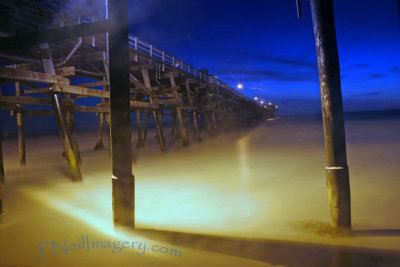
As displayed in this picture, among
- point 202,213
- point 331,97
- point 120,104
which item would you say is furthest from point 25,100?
point 331,97

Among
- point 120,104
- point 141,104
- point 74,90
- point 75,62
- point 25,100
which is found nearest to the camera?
point 120,104

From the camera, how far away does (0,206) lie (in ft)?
11.3

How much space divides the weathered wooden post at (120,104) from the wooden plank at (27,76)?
2.62 metres

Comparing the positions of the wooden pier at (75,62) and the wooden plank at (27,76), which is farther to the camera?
the wooden plank at (27,76)

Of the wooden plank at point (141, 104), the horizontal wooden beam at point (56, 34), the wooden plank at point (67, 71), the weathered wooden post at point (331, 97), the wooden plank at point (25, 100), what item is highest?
the wooden plank at point (67, 71)

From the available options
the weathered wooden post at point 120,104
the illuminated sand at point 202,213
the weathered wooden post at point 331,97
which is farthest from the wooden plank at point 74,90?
the weathered wooden post at point 331,97

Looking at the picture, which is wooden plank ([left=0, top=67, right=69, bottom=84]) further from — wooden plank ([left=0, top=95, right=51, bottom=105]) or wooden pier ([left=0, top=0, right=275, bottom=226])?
wooden plank ([left=0, top=95, right=51, bottom=105])

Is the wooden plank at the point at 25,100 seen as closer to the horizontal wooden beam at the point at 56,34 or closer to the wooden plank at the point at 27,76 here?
the wooden plank at the point at 27,76

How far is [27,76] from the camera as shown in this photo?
4.57m

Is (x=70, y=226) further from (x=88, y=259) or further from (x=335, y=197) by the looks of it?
(x=335, y=197)

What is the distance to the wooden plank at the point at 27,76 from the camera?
4.19 meters

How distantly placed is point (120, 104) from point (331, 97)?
2305 mm

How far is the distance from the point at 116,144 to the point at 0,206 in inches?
81.4

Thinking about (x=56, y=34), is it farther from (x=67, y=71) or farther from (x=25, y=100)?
(x=25, y=100)
